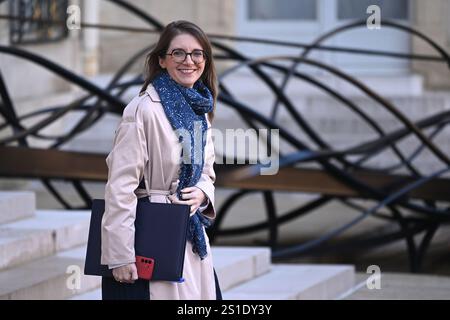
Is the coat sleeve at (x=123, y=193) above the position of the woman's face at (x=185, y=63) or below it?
below

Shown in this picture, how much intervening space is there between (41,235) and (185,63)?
2536mm

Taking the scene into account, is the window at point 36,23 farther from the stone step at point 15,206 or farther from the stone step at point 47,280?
the stone step at point 47,280

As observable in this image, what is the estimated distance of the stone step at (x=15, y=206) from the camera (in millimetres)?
6426

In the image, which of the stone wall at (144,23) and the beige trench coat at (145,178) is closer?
the beige trench coat at (145,178)

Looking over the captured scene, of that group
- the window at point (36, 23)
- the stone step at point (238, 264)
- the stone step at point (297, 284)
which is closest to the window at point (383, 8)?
the window at point (36, 23)

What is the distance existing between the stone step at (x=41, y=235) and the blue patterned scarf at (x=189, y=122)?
211cm

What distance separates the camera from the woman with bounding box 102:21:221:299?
12.2ft

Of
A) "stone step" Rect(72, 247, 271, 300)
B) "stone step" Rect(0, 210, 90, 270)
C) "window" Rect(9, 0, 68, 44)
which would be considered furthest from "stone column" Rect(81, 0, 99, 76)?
"stone step" Rect(72, 247, 271, 300)

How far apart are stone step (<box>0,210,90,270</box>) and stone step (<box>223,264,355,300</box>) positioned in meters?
0.89

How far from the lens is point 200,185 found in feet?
12.8

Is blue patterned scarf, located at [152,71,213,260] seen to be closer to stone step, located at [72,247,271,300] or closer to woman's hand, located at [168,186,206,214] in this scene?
woman's hand, located at [168,186,206,214]
